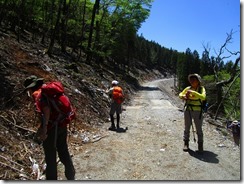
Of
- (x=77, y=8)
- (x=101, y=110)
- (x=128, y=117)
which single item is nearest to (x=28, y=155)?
(x=101, y=110)

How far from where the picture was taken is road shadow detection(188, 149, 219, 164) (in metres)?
6.78

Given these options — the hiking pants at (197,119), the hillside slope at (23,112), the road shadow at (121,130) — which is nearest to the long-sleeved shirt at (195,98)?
the hiking pants at (197,119)

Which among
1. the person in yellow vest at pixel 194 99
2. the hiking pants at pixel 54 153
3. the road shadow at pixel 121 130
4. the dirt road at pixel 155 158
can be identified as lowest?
the road shadow at pixel 121 130

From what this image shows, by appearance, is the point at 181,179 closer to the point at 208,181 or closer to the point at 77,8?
Result: the point at 208,181

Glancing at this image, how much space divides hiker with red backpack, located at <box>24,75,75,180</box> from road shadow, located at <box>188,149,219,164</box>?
2.97m

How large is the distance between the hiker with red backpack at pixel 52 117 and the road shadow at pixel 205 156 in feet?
9.73

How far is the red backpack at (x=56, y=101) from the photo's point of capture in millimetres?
5141

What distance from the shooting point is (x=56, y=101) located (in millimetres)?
5277

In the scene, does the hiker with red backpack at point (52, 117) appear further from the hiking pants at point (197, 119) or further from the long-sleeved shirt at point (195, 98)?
the hiking pants at point (197, 119)

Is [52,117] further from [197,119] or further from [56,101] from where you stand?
[197,119]

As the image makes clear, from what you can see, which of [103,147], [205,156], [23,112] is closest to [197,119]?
[205,156]

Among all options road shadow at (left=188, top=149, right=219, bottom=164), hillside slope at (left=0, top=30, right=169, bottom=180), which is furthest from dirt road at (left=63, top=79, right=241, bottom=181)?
hillside slope at (left=0, top=30, right=169, bottom=180)

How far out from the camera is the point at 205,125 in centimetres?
1147

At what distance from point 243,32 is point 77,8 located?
2607 cm
